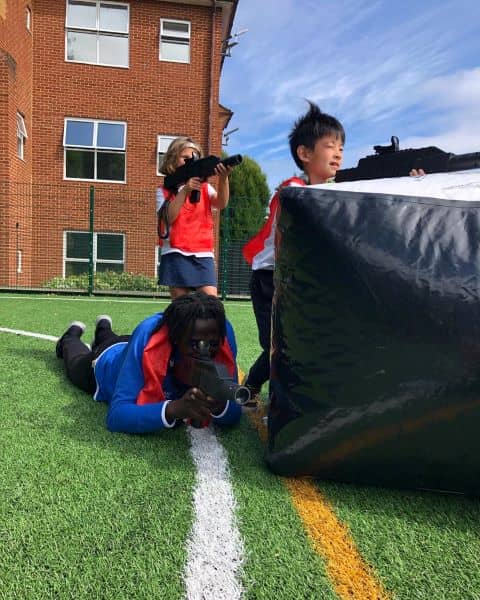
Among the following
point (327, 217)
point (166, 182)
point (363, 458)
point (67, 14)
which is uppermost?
point (67, 14)

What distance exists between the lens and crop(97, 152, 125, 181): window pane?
551 inches

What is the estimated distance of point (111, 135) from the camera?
13992 millimetres

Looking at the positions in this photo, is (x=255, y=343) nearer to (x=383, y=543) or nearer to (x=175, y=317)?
(x=175, y=317)

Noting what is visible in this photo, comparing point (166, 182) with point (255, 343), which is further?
point (255, 343)

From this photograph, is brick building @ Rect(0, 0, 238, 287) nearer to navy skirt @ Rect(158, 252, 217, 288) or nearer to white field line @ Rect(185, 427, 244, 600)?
navy skirt @ Rect(158, 252, 217, 288)

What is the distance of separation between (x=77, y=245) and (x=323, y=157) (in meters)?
12.2

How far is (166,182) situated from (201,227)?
1.36 ft

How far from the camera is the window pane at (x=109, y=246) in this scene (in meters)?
13.8

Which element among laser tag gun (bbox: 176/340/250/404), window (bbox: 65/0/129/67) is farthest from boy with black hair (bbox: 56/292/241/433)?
window (bbox: 65/0/129/67)

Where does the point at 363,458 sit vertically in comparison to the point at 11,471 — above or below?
above

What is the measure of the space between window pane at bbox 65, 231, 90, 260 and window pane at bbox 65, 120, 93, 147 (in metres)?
2.61

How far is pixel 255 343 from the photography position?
5211 mm

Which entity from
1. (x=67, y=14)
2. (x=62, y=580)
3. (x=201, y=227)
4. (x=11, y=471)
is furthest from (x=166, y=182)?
(x=67, y=14)

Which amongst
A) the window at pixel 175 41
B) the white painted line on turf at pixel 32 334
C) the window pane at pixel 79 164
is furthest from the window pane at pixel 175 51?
the white painted line on turf at pixel 32 334
